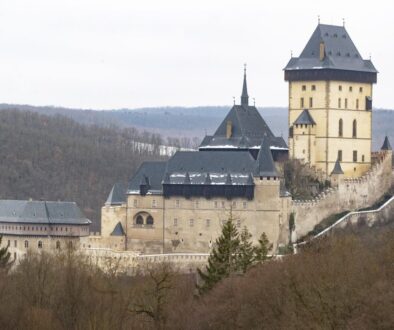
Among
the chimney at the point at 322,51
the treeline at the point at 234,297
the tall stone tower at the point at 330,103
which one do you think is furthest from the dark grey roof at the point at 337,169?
the treeline at the point at 234,297

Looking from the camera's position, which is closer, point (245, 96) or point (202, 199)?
point (202, 199)

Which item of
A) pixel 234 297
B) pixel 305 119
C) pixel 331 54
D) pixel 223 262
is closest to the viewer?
pixel 234 297

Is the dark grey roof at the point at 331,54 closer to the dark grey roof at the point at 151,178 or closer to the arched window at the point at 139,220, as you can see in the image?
the dark grey roof at the point at 151,178

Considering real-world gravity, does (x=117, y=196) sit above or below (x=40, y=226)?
above

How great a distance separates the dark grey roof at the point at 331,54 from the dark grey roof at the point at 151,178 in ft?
31.0

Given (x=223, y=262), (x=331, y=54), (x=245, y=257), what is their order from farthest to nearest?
(x=331, y=54), (x=223, y=262), (x=245, y=257)

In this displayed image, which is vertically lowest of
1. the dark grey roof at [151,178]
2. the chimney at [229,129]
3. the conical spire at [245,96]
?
the dark grey roof at [151,178]

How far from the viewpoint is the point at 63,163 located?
15562 cm

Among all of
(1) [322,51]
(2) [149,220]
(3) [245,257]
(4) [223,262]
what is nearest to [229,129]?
(1) [322,51]

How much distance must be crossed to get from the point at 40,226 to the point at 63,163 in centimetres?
5252

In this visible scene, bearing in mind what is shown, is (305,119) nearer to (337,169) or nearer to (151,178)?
(337,169)

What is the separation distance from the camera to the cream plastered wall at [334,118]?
106375mm

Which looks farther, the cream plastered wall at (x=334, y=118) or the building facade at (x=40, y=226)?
the cream plastered wall at (x=334, y=118)

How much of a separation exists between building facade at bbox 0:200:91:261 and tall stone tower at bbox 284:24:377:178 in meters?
11.7
